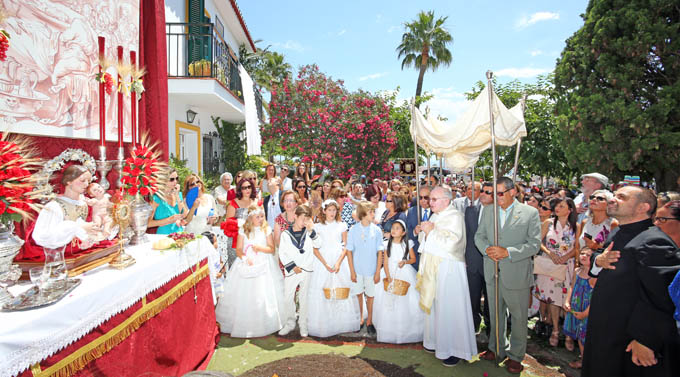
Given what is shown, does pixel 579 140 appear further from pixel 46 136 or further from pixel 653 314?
pixel 46 136

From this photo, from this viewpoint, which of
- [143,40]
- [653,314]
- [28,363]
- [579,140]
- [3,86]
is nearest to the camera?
[28,363]

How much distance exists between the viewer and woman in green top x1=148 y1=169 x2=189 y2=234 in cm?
464

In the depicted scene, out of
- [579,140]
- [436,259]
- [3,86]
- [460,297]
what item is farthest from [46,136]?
[579,140]

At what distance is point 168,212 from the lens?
489 cm

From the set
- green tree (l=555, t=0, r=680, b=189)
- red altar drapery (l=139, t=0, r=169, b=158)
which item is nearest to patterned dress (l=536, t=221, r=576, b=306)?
red altar drapery (l=139, t=0, r=169, b=158)

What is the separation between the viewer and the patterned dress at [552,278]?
188 inches

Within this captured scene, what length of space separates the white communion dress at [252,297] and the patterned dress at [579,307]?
12.5 ft

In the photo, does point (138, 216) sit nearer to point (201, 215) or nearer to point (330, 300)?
point (201, 215)

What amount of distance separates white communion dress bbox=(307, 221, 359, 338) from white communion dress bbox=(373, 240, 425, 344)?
0.44 meters

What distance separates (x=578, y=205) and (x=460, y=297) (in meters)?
3.07

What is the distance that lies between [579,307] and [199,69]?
30.9 ft

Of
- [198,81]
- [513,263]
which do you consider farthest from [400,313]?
[198,81]

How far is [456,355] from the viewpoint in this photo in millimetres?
4156

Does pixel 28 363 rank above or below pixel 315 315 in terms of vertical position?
above
